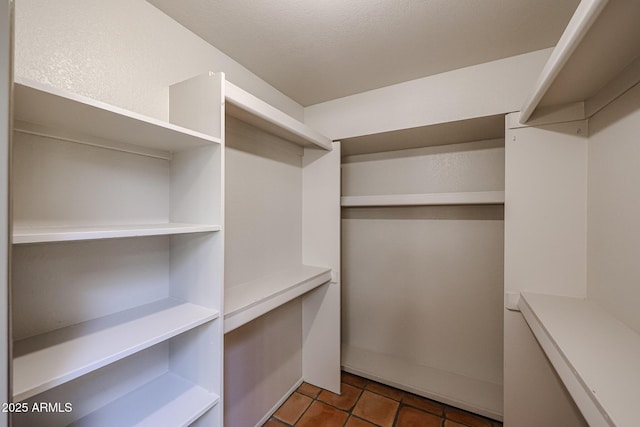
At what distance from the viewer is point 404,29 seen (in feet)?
4.13

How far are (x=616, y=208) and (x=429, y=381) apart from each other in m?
1.69

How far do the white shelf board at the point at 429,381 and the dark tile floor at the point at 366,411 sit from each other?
6 centimetres

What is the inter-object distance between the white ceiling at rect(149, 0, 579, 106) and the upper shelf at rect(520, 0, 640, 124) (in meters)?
0.36

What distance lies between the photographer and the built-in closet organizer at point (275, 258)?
144 cm

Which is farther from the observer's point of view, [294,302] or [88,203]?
[294,302]

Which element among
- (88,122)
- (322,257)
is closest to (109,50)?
(88,122)

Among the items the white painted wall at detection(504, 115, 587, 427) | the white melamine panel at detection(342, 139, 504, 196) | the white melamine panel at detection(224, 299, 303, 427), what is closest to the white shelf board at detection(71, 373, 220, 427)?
the white melamine panel at detection(224, 299, 303, 427)

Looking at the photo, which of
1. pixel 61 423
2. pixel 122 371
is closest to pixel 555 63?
pixel 122 371

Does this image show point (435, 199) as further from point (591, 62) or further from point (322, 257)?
point (591, 62)

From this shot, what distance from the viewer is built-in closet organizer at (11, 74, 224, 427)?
737 mm

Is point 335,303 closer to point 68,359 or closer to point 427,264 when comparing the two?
point 427,264

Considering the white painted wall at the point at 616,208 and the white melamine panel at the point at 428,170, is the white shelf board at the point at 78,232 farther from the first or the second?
the white melamine panel at the point at 428,170

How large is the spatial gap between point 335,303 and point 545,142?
1639 mm

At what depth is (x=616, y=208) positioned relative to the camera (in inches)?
39.2
